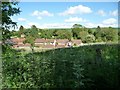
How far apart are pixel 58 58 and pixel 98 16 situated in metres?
0.70

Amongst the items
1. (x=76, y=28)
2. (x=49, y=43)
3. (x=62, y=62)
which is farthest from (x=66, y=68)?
(x=76, y=28)

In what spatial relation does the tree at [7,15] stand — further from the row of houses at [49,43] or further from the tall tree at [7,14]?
the row of houses at [49,43]

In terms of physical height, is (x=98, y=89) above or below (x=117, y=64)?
below

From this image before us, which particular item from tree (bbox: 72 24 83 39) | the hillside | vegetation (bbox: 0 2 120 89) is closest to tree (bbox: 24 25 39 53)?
vegetation (bbox: 0 2 120 89)

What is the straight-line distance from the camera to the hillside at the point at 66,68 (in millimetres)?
3693

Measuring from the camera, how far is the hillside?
369 cm

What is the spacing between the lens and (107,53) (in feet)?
12.6

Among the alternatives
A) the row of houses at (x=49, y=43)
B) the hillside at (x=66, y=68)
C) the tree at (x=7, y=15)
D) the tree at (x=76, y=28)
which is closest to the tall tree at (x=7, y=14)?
the tree at (x=7, y=15)

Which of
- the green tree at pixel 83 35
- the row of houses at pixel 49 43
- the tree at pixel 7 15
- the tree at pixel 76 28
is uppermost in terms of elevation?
the tree at pixel 7 15

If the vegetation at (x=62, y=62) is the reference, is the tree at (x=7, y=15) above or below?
above

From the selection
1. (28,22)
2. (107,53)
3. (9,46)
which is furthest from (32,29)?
(107,53)

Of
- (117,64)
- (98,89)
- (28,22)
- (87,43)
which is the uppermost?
(28,22)

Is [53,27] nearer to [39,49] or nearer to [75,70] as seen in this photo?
[39,49]

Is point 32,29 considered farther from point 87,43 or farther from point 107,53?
point 107,53
